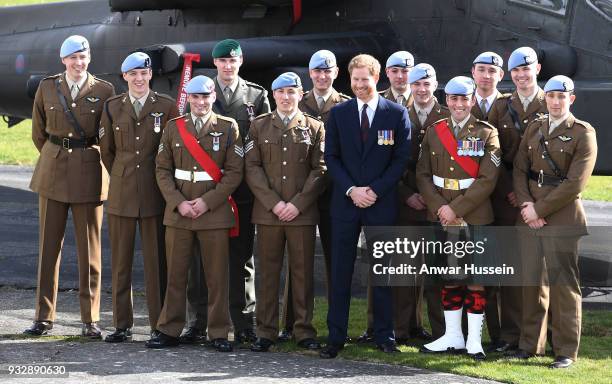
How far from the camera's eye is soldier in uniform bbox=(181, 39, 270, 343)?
7562 millimetres

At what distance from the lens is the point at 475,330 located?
23.3ft

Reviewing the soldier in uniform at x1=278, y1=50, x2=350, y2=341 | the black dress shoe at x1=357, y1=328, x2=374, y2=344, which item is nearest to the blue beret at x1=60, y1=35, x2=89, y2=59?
the soldier in uniform at x1=278, y1=50, x2=350, y2=341

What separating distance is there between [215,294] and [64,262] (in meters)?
3.70

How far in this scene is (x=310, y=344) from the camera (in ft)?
23.9

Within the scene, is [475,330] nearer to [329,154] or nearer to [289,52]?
[329,154]

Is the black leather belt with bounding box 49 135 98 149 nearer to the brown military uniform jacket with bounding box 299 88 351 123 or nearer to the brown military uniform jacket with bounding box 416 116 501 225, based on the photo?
the brown military uniform jacket with bounding box 299 88 351 123

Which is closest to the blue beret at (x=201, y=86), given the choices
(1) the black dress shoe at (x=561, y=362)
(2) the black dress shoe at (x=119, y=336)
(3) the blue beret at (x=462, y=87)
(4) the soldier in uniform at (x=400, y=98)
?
(4) the soldier in uniform at (x=400, y=98)

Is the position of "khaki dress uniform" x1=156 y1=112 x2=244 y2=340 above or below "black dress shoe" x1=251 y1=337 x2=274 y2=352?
above

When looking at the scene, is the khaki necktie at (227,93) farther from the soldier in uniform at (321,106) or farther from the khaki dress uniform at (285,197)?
the soldier in uniform at (321,106)

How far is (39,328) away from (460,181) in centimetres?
297

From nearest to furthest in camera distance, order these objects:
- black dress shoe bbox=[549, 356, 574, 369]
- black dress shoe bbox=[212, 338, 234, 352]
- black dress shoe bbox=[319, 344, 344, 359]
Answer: black dress shoe bbox=[549, 356, 574, 369] < black dress shoe bbox=[319, 344, 344, 359] < black dress shoe bbox=[212, 338, 234, 352]

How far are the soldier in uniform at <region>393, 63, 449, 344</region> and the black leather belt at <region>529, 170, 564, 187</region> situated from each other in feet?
2.59

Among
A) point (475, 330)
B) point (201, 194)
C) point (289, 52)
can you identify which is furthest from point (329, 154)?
point (289, 52)

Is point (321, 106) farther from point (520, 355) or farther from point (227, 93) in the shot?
point (520, 355)
